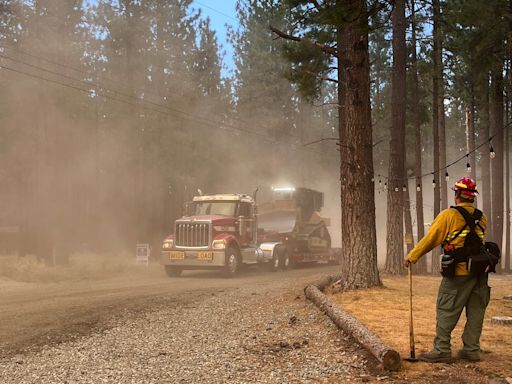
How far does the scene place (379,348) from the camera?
571cm

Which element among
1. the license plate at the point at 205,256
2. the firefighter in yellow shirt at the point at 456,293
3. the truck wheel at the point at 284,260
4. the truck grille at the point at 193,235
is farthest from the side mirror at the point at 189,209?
the firefighter in yellow shirt at the point at 456,293

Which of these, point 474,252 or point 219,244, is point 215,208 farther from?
point 474,252

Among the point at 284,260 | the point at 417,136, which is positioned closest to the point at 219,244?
the point at 284,260

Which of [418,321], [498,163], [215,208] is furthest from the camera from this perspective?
[498,163]

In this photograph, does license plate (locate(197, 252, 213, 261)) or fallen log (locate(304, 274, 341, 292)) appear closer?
fallen log (locate(304, 274, 341, 292))

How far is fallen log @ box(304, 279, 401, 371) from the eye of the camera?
5461 mm

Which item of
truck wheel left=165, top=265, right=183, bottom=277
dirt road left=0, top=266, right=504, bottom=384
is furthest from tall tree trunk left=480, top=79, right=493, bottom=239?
dirt road left=0, top=266, right=504, bottom=384

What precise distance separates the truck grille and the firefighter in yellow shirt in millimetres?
12596

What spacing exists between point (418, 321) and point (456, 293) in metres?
2.53

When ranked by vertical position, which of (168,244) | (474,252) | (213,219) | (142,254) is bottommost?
(142,254)

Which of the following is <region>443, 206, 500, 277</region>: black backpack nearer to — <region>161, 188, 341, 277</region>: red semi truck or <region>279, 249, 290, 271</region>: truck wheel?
<region>161, 188, 341, 277</region>: red semi truck

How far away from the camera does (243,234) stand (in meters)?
19.4

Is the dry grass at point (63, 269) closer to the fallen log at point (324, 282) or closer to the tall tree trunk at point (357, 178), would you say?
the fallen log at point (324, 282)

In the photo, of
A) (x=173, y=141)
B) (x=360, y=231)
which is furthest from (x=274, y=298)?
(x=173, y=141)
